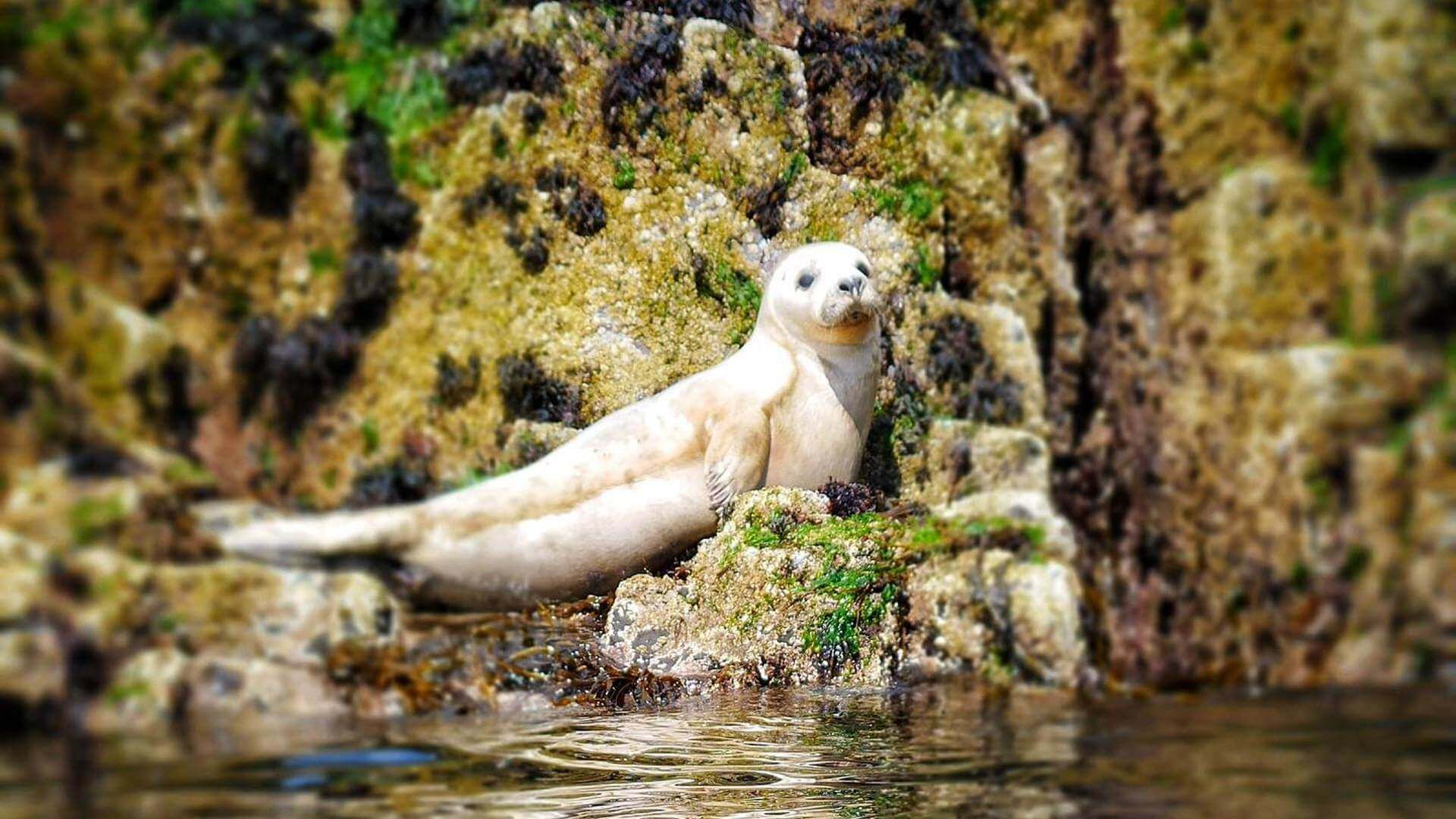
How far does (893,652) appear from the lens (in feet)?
13.0

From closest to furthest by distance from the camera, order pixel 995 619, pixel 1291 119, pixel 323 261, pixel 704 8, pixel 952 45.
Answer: pixel 995 619 < pixel 323 261 < pixel 704 8 < pixel 952 45 < pixel 1291 119

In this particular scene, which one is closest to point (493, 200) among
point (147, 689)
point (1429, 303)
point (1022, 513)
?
point (147, 689)

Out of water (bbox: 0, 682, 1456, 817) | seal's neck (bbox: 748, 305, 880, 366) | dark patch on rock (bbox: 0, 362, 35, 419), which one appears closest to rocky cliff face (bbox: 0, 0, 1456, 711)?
dark patch on rock (bbox: 0, 362, 35, 419)

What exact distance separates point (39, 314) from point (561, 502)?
201 cm

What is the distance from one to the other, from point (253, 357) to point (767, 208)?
2.20 meters

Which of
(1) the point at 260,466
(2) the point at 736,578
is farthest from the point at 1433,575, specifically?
(1) the point at 260,466

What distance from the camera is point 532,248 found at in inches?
197

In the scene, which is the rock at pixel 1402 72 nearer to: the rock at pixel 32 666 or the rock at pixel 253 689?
the rock at pixel 253 689

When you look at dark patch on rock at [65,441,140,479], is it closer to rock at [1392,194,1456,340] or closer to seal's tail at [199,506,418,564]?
seal's tail at [199,506,418,564]

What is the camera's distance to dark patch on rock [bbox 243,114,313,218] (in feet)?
16.0

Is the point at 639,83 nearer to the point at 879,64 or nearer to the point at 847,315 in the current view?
the point at 879,64

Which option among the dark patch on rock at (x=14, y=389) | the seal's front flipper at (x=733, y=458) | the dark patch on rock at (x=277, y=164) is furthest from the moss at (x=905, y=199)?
the dark patch on rock at (x=14, y=389)

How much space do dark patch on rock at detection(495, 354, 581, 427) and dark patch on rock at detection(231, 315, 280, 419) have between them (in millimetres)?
915

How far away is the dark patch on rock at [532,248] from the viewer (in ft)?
16.3
